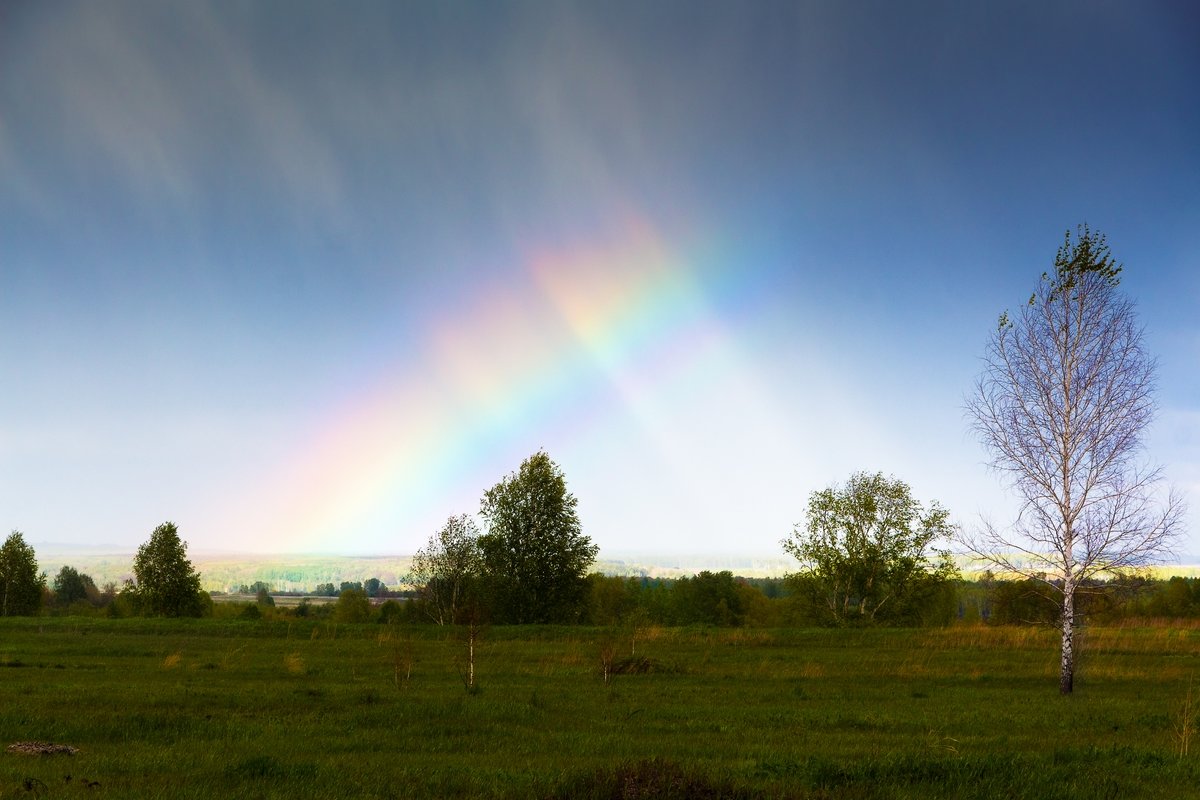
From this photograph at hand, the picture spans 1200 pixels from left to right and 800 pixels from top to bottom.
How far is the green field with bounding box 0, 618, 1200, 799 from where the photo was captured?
9859mm

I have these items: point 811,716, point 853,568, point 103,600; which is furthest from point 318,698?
point 103,600

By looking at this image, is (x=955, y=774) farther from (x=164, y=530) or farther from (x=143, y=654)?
(x=164, y=530)

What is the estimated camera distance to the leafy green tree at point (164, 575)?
77500mm

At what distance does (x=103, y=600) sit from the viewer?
170625 millimetres

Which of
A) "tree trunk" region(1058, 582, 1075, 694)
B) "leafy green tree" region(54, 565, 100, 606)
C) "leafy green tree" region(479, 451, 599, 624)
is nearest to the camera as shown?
"tree trunk" region(1058, 582, 1075, 694)

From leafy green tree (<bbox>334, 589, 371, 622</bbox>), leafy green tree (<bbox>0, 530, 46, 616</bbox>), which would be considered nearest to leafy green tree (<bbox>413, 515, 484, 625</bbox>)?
leafy green tree (<bbox>0, 530, 46, 616</bbox>)

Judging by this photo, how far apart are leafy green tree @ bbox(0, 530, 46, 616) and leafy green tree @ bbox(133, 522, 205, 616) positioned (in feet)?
56.3

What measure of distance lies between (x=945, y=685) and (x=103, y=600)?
193m

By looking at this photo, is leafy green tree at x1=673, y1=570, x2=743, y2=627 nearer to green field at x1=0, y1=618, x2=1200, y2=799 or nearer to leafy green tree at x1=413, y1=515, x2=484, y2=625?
leafy green tree at x1=413, y1=515, x2=484, y2=625

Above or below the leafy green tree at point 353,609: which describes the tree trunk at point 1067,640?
above

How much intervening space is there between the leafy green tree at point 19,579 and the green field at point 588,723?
2440 inches

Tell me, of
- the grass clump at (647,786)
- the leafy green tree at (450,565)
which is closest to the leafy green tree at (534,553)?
the leafy green tree at (450,565)

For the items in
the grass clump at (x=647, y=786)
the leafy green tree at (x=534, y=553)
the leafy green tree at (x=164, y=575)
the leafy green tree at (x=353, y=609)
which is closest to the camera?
the grass clump at (x=647, y=786)

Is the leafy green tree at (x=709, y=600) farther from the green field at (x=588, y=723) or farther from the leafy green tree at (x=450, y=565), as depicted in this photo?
the green field at (x=588, y=723)
